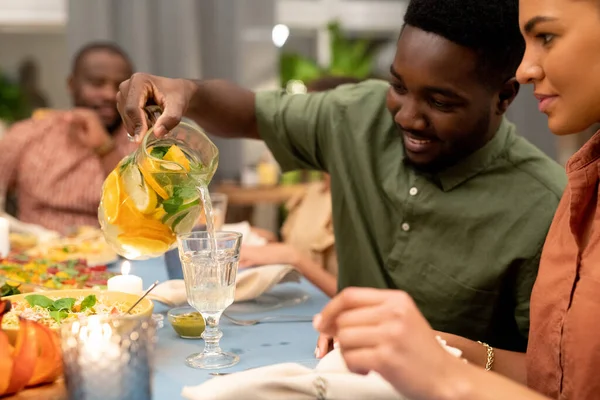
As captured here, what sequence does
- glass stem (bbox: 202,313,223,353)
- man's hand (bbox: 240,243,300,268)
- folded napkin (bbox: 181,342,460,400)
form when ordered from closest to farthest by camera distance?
folded napkin (bbox: 181,342,460,400)
glass stem (bbox: 202,313,223,353)
man's hand (bbox: 240,243,300,268)

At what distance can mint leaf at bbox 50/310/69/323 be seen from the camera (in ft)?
3.27

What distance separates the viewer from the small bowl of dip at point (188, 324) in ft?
3.85

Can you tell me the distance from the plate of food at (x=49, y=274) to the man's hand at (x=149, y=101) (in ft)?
0.96

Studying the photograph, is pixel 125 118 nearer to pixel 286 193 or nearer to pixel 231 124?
pixel 231 124

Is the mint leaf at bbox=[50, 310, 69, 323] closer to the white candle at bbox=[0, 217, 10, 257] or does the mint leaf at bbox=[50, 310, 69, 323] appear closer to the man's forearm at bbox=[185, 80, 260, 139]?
the man's forearm at bbox=[185, 80, 260, 139]

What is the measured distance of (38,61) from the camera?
3713 mm

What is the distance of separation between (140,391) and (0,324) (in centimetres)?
19

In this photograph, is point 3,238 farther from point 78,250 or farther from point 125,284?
point 125,284

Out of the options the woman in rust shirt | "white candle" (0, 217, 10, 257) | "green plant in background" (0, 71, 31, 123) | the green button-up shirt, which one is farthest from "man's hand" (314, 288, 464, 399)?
"green plant in background" (0, 71, 31, 123)

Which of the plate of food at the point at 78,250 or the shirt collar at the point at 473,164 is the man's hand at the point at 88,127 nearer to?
the plate of food at the point at 78,250

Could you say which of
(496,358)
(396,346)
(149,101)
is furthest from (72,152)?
(396,346)

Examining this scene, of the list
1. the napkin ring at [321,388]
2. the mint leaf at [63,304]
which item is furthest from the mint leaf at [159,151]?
the napkin ring at [321,388]

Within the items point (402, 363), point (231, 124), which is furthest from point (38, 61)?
point (402, 363)

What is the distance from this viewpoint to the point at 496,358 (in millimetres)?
1166
